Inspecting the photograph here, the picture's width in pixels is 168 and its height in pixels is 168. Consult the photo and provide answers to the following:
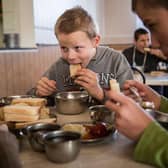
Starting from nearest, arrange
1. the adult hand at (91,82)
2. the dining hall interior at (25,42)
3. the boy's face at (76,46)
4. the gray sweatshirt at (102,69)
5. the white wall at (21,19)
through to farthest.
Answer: the adult hand at (91,82)
the boy's face at (76,46)
the gray sweatshirt at (102,69)
the dining hall interior at (25,42)
the white wall at (21,19)

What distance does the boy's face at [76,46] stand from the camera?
151 cm

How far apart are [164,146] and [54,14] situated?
7.04 feet

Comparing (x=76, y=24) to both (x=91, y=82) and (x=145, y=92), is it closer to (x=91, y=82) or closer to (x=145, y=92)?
(x=91, y=82)

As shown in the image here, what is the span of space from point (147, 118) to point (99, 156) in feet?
0.53

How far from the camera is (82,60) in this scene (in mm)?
1582

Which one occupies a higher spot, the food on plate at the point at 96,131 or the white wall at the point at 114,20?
the white wall at the point at 114,20

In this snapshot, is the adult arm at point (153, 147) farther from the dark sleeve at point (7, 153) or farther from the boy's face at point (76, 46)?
the boy's face at point (76, 46)

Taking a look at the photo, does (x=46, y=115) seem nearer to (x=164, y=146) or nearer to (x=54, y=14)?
(x=164, y=146)

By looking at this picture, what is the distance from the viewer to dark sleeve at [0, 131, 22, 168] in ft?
1.42

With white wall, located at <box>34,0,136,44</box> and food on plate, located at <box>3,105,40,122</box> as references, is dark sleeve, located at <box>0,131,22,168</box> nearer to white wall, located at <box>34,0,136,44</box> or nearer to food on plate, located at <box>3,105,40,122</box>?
food on plate, located at <box>3,105,40,122</box>

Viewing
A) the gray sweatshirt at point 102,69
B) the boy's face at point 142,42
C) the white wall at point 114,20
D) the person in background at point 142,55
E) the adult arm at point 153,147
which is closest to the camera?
the adult arm at point 153,147

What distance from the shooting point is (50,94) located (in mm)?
1463

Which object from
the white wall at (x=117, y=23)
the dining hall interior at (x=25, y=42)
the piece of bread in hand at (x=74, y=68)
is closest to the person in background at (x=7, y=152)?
the piece of bread in hand at (x=74, y=68)

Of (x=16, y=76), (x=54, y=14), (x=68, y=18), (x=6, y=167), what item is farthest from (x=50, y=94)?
(x=54, y=14)
